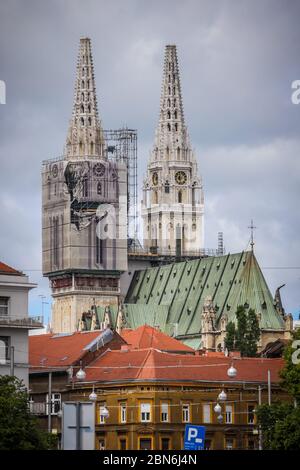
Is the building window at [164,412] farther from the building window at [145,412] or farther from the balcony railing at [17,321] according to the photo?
the balcony railing at [17,321]

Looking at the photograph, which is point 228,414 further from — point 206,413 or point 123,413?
point 123,413

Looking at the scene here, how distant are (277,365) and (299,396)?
2407 centimetres

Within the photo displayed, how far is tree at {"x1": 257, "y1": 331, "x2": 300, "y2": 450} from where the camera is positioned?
8950cm

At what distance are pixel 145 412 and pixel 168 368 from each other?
3.96 metres

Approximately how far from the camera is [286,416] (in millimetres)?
93375

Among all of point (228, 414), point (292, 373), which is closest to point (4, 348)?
point (292, 373)

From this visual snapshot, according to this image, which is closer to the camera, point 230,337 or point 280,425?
point 280,425

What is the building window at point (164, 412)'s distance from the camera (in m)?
112

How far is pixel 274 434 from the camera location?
92250mm

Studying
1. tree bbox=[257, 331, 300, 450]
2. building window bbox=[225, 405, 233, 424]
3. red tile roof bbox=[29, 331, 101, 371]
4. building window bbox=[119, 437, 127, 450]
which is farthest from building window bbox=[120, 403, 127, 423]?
tree bbox=[257, 331, 300, 450]

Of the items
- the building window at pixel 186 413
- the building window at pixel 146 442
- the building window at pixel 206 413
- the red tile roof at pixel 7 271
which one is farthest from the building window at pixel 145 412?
the red tile roof at pixel 7 271

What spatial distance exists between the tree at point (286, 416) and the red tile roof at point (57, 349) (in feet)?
49.0
